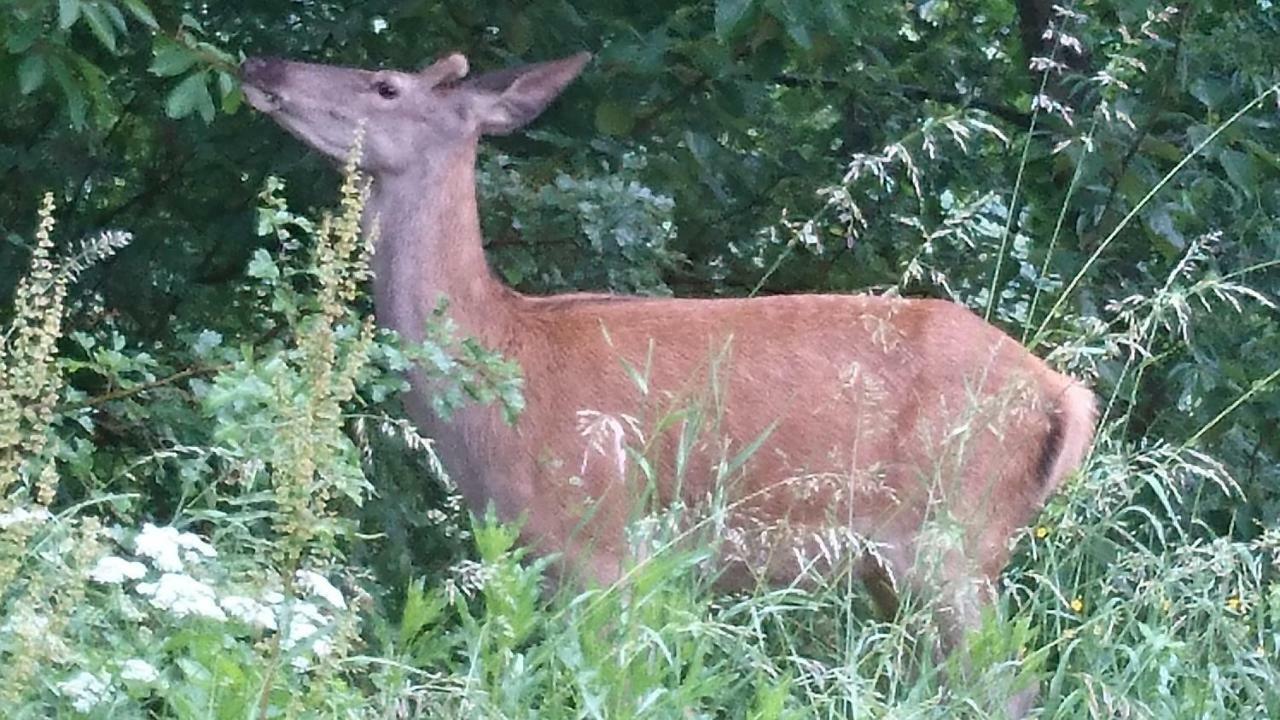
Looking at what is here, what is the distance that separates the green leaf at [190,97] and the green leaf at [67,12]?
547mm

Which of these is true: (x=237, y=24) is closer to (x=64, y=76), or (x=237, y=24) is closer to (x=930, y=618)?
(x=64, y=76)

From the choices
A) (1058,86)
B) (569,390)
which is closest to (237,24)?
(569,390)

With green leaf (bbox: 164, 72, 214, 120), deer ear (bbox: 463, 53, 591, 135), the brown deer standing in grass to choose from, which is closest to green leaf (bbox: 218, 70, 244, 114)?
green leaf (bbox: 164, 72, 214, 120)

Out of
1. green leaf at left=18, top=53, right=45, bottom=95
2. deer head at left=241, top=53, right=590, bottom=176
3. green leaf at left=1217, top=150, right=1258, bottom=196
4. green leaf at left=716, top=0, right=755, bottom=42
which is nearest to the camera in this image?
green leaf at left=18, top=53, right=45, bottom=95

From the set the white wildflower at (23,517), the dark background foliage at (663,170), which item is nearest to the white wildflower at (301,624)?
the white wildflower at (23,517)

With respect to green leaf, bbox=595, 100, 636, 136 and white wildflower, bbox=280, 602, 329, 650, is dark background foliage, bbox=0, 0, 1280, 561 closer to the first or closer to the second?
green leaf, bbox=595, 100, 636, 136

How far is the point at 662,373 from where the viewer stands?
19.1ft

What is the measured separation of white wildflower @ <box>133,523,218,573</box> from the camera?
3819mm

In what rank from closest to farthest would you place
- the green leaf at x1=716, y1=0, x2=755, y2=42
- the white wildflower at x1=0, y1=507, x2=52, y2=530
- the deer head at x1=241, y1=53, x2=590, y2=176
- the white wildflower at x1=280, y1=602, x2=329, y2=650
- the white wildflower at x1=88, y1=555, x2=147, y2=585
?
the white wildflower at x1=0, y1=507, x2=52, y2=530 < the white wildflower at x1=280, y1=602, x2=329, y2=650 < the white wildflower at x1=88, y1=555, x2=147, y2=585 < the green leaf at x1=716, y1=0, x2=755, y2=42 < the deer head at x1=241, y1=53, x2=590, y2=176

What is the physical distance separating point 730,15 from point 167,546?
2.07 meters

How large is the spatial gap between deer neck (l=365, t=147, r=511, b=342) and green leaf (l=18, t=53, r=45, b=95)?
1.25 metres

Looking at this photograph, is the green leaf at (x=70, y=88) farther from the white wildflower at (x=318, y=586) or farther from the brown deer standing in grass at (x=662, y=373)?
the white wildflower at (x=318, y=586)

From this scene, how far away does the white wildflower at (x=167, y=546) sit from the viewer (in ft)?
12.5

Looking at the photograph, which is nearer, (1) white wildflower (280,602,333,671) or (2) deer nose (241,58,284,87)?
(1) white wildflower (280,602,333,671)
